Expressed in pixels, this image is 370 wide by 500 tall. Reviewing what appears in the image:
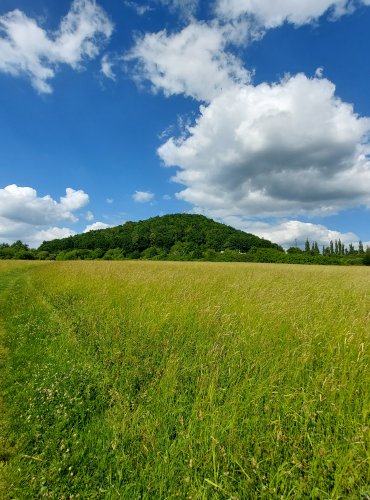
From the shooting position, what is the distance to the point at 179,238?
320ft

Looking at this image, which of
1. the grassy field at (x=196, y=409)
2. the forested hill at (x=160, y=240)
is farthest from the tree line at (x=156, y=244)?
the grassy field at (x=196, y=409)

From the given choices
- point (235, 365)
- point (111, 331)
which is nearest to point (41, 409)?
point (111, 331)

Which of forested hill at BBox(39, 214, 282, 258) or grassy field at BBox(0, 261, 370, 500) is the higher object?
forested hill at BBox(39, 214, 282, 258)

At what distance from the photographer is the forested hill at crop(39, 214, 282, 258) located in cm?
8562

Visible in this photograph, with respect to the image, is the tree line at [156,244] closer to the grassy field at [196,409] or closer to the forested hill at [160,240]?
the forested hill at [160,240]

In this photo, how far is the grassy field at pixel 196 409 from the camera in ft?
8.32

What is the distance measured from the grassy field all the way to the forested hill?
239 ft

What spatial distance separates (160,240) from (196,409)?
87920 mm

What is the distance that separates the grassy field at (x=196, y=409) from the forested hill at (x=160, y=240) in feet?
239

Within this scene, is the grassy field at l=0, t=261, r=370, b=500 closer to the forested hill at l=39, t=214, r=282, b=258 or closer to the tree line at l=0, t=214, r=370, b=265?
the tree line at l=0, t=214, r=370, b=265

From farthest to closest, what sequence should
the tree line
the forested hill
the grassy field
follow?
the forested hill < the tree line < the grassy field

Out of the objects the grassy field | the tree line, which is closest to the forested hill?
the tree line

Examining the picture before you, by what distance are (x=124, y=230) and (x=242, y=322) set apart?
9864 centimetres

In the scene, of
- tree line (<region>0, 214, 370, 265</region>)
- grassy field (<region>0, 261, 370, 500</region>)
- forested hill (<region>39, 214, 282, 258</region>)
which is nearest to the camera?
grassy field (<region>0, 261, 370, 500</region>)
